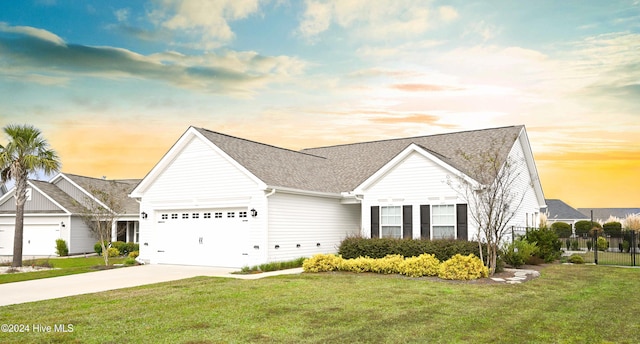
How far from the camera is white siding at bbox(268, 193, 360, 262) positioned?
2145cm

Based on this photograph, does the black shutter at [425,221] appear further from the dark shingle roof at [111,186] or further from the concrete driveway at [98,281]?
the dark shingle roof at [111,186]

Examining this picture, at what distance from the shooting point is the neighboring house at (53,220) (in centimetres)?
3450

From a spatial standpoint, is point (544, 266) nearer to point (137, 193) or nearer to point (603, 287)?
point (603, 287)

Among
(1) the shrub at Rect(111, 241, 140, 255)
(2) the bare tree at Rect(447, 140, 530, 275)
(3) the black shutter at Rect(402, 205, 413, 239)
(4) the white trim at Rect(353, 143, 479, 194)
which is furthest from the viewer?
(1) the shrub at Rect(111, 241, 140, 255)

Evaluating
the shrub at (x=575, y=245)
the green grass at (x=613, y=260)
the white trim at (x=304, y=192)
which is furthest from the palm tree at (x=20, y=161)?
the shrub at (x=575, y=245)

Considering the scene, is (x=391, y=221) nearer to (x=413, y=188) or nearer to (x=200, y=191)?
(x=413, y=188)

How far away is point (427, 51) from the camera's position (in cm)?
2228

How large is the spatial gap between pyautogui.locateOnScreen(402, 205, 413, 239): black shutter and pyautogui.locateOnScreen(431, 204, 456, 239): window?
40.5 inches

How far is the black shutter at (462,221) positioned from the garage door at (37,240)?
90.8 feet

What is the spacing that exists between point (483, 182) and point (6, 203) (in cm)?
3470

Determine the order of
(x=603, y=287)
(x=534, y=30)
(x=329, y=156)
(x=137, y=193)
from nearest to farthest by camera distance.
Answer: (x=603, y=287)
(x=534, y=30)
(x=137, y=193)
(x=329, y=156)

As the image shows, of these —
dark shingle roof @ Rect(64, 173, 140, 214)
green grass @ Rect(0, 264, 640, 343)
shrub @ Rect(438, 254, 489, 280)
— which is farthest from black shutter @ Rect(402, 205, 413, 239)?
dark shingle roof @ Rect(64, 173, 140, 214)

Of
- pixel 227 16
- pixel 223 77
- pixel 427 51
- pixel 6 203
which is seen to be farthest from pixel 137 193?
pixel 6 203

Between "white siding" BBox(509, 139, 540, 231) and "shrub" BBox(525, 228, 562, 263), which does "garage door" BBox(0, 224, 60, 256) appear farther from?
"shrub" BBox(525, 228, 562, 263)
